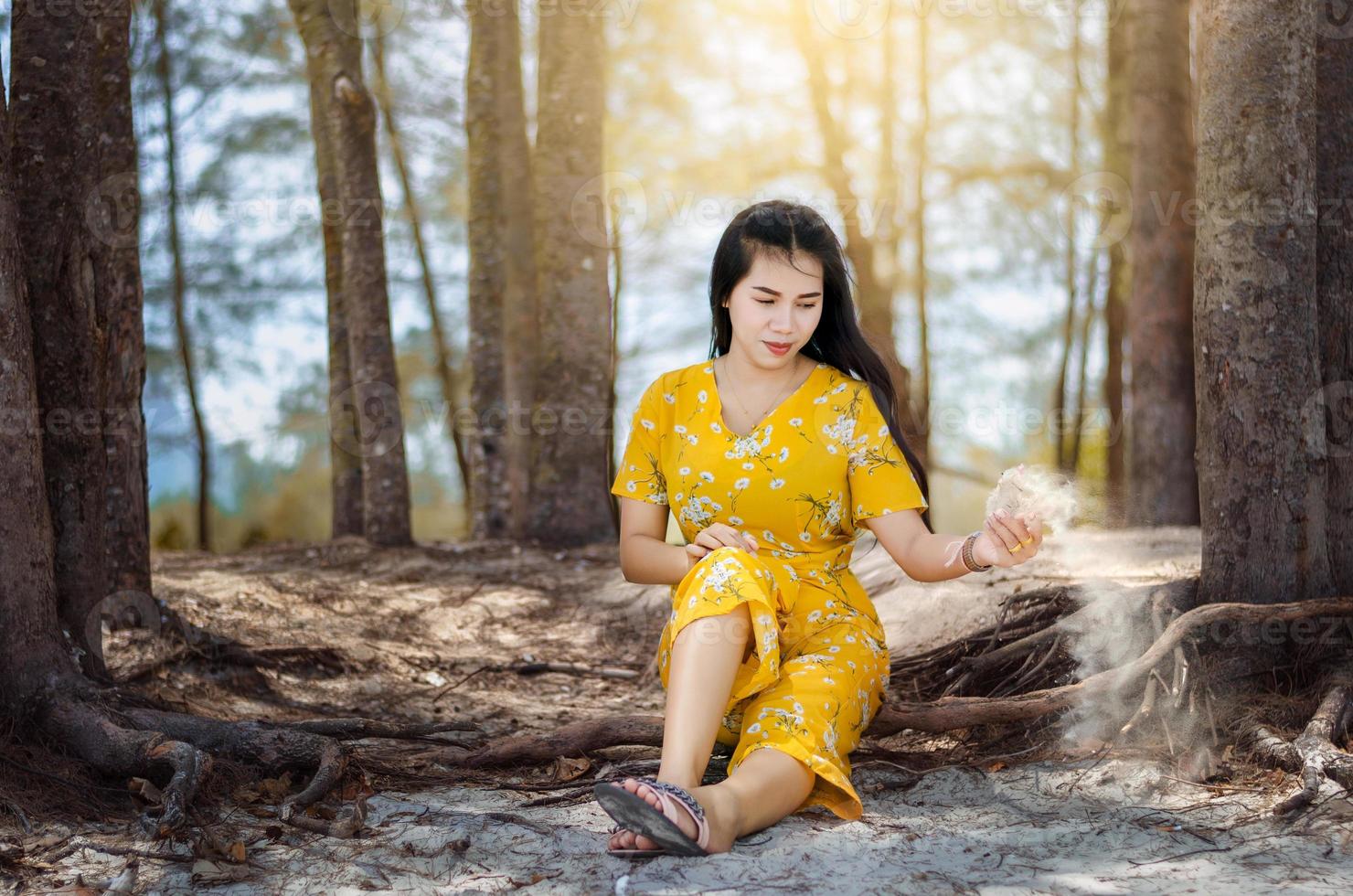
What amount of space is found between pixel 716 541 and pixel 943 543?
0.60 metres

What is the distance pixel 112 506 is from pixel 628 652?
8.09ft

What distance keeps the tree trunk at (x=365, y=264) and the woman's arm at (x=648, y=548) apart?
5.99 meters

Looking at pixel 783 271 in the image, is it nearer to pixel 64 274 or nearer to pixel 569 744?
pixel 569 744

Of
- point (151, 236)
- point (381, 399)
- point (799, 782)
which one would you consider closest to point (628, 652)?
point (799, 782)

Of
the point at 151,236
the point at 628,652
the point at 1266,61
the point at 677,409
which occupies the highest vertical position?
the point at 151,236

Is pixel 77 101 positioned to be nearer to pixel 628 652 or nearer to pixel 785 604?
pixel 785 604

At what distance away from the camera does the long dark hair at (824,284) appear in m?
3.32

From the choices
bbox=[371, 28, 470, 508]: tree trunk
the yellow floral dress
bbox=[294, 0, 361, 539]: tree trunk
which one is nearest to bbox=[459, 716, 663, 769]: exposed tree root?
the yellow floral dress

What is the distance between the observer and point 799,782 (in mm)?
2914

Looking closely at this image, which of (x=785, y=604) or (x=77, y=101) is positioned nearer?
(x=785, y=604)

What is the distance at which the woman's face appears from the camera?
3.31 metres

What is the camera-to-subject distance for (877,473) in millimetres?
3312

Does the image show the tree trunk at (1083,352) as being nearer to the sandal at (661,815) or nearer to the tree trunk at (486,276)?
the tree trunk at (486,276)

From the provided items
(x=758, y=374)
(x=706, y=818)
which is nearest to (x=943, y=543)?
(x=758, y=374)
